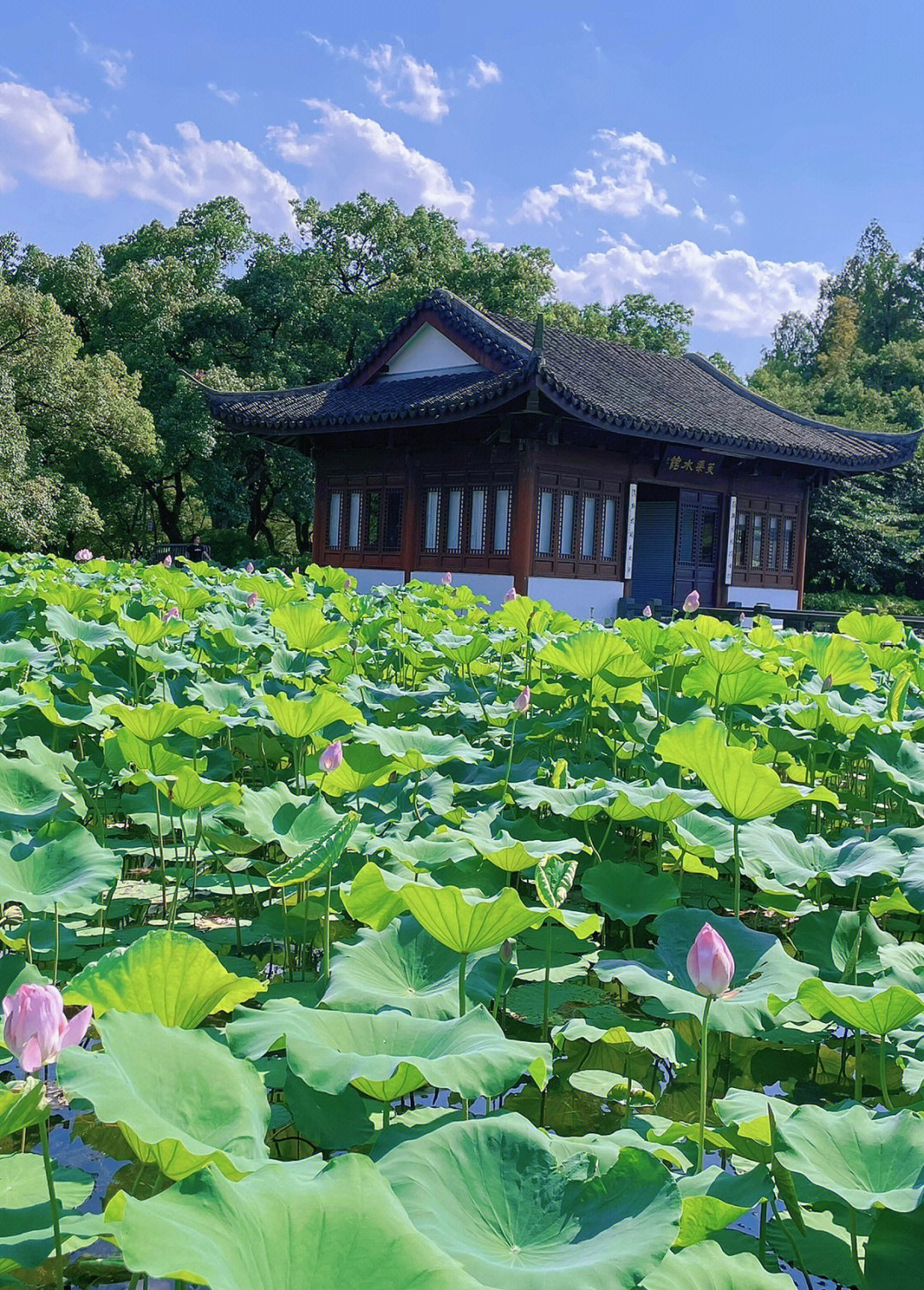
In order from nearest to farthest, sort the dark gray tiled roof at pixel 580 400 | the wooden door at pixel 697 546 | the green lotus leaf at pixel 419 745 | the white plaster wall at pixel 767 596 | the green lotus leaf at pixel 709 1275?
the green lotus leaf at pixel 709 1275 → the green lotus leaf at pixel 419 745 → the dark gray tiled roof at pixel 580 400 → the wooden door at pixel 697 546 → the white plaster wall at pixel 767 596

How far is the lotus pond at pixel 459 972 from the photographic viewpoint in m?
0.84

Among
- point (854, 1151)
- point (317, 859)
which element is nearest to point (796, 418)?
point (317, 859)

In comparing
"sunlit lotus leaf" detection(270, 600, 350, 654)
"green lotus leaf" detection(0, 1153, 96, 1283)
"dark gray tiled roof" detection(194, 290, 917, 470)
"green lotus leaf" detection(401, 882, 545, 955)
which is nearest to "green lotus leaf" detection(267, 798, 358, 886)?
"green lotus leaf" detection(401, 882, 545, 955)

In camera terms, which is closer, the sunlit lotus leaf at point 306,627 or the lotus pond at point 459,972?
the lotus pond at point 459,972

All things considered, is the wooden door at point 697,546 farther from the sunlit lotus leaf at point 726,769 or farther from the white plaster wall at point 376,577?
the sunlit lotus leaf at point 726,769

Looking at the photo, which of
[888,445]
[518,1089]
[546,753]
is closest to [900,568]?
[888,445]

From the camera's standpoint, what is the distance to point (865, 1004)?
123 centimetres

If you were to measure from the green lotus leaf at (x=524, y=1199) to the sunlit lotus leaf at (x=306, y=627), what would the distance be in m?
2.37

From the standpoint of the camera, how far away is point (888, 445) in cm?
1648

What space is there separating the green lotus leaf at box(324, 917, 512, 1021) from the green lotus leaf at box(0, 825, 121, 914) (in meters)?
0.45

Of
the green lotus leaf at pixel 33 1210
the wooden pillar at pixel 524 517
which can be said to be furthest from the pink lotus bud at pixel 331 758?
the wooden pillar at pixel 524 517

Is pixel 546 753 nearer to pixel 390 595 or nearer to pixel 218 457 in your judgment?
pixel 390 595

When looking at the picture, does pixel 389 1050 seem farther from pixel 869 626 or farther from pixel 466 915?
pixel 869 626

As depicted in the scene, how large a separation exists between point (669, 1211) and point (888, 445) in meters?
17.2
